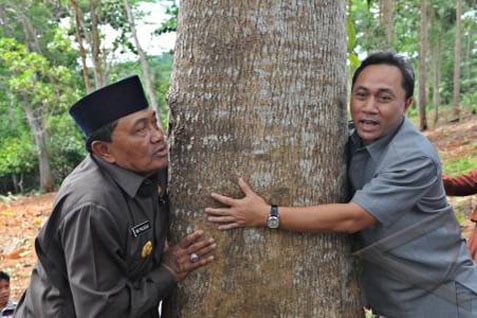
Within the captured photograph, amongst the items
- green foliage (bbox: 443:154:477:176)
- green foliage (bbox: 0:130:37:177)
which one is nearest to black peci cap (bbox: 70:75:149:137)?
green foliage (bbox: 443:154:477:176)

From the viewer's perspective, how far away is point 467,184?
344 cm

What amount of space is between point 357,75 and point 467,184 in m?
1.52

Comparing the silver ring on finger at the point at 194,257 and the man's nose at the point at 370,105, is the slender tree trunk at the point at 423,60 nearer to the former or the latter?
the man's nose at the point at 370,105

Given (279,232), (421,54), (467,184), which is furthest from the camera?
(421,54)

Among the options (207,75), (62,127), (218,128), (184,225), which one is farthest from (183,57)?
(62,127)

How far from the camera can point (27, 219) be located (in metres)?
15.0

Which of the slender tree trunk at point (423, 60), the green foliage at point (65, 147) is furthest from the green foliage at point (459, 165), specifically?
the green foliage at point (65, 147)

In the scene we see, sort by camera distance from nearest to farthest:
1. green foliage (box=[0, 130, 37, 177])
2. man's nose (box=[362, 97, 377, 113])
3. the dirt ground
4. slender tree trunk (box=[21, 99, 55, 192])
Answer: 1. man's nose (box=[362, 97, 377, 113])
2. the dirt ground
3. slender tree trunk (box=[21, 99, 55, 192])
4. green foliage (box=[0, 130, 37, 177])

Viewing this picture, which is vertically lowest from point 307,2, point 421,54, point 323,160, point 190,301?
point 421,54

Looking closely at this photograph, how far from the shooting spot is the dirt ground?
9.09 meters

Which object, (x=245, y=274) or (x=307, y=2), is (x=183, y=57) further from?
(x=245, y=274)

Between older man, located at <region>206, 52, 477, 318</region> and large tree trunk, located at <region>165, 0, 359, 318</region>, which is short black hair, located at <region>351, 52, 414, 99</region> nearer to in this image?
older man, located at <region>206, 52, 477, 318</region>

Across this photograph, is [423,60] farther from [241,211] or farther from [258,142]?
[241,211]

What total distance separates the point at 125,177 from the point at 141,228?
20 centimetres
